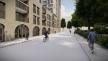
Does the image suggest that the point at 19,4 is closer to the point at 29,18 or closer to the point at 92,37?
the point at 29,18

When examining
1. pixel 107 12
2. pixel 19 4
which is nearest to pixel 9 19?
pixel 19 4

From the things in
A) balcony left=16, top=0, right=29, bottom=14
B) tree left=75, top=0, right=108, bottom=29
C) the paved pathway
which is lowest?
the paved pathway

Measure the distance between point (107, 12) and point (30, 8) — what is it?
101 feet

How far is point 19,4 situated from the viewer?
37.8m

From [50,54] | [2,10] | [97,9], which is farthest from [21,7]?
[50,54]

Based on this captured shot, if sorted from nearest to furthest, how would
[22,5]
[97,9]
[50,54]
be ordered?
[50,54] < [97,9] < [22,5]

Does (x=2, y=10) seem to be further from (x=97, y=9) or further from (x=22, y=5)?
(x=97, y=9)

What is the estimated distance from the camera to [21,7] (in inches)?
1553

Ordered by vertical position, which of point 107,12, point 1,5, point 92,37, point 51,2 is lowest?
point 92,37

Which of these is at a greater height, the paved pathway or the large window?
the large window

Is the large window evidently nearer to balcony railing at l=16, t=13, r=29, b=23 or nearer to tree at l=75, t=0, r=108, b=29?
balcony railing at l=16, t=13, r=29, b=23

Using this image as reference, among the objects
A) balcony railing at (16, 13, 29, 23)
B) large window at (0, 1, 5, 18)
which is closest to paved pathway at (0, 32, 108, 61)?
large window at (0, 1, 5, 18)

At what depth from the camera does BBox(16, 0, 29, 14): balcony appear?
37.0 meters

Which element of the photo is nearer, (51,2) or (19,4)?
(19,4)
